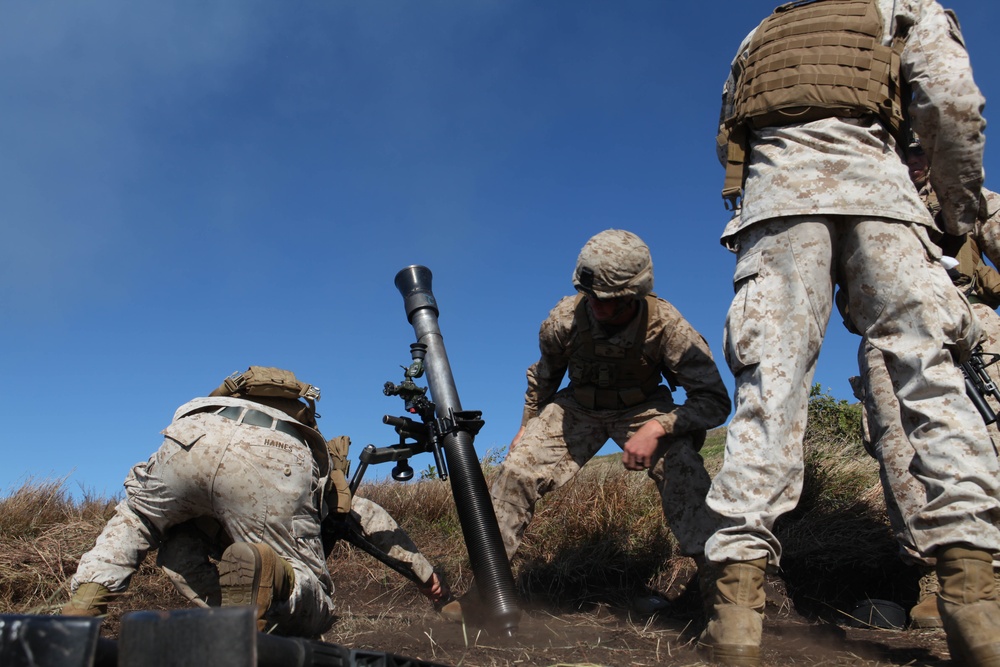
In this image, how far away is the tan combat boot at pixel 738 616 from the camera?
271cm

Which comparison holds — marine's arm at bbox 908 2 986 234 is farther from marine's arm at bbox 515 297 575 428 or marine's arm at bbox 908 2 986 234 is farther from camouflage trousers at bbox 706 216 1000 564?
marine's arm at bbox 515 297 575 428

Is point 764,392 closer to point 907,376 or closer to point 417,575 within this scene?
point 907,376

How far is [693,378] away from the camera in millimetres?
4602

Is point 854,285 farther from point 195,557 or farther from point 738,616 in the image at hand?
point 195,557

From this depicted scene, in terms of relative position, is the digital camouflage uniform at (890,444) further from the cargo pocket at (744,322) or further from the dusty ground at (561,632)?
the cargo pocket at (744,322)

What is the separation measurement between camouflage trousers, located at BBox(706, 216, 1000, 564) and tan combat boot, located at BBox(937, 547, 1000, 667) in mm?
52

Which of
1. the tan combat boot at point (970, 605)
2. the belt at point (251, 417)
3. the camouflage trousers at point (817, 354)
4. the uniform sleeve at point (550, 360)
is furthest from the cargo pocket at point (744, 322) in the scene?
the belt at point (251, 417)

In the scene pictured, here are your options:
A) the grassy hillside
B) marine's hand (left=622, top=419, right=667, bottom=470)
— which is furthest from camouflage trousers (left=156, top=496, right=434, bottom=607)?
→ marine's hand (left=622, top=419, right=667, bottom=470)

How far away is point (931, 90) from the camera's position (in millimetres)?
2994

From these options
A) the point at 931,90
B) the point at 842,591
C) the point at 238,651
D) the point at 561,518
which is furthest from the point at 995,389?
the point at 238,651

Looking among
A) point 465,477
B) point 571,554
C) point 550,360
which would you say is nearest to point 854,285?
point 550,360

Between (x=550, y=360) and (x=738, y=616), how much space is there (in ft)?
8.37

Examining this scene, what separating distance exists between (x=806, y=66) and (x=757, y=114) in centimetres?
24

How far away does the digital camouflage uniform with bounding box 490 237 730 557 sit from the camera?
4406 mm
